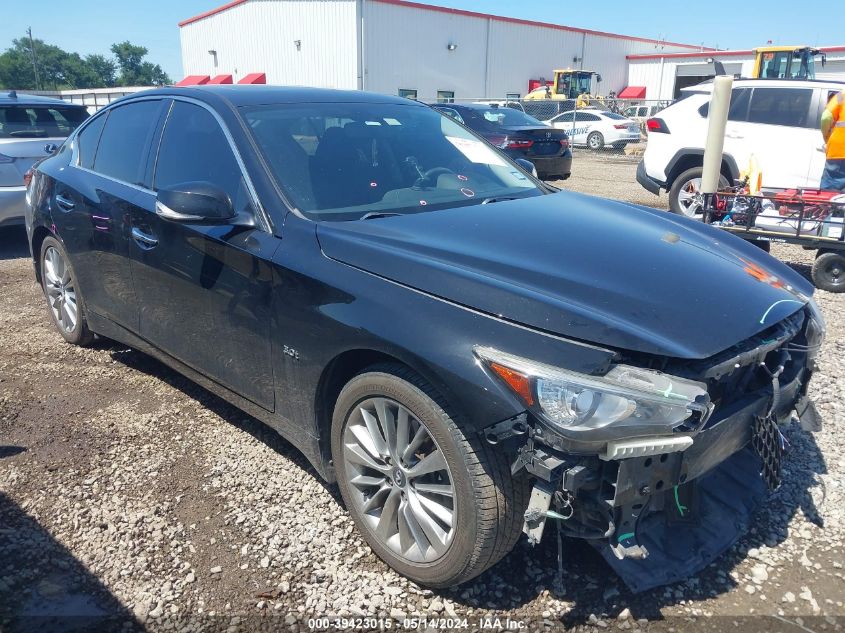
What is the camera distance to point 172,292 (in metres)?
3.46

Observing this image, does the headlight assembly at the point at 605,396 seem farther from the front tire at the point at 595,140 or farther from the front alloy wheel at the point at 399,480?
the front tire at the point at 595,140

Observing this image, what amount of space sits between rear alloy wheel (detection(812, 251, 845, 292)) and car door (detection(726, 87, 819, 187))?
2718mm

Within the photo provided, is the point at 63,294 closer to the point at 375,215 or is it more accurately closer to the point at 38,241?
the point at 38,241

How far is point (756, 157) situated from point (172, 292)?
8.06 metres

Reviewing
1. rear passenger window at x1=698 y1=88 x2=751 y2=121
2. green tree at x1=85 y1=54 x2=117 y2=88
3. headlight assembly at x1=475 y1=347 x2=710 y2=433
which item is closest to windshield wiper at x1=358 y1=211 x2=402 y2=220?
headlight assembly at x1=475 y1=347 x2=710 y2=433

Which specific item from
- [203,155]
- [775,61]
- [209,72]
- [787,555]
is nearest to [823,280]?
[787,555]

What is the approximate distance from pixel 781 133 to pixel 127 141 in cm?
812

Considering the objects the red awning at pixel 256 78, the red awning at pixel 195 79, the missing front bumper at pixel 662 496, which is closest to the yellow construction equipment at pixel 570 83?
the red awning at pixel 256 78

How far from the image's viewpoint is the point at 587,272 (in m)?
2.51

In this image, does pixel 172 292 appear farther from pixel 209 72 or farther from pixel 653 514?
pixel 209 72

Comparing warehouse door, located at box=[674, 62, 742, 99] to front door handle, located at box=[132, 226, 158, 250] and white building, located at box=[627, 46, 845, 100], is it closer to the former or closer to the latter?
white building, located at box=[627, 46, 845, 100]

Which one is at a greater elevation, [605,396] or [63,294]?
[605,396]

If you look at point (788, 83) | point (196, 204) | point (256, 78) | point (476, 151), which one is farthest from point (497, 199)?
point (256, 78)

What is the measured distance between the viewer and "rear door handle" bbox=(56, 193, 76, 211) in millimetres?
4324
